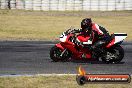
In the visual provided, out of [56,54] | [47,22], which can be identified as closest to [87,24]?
[56,54]

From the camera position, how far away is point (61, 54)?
15930mm

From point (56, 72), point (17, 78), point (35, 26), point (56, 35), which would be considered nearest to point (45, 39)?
point (56, 35)

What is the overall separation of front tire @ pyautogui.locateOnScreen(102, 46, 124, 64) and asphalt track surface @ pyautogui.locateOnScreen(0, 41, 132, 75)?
0.69 feet

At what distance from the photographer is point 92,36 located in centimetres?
1580

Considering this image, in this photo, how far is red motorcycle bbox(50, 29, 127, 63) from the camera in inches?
618

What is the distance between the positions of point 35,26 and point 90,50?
44.1 ft

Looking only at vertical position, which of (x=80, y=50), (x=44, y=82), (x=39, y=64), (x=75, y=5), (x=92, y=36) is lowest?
(x=39, y=64)

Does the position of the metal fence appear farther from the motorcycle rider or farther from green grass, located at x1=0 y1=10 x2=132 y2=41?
the motorcycle rider

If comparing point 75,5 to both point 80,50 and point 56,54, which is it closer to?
point 80,50

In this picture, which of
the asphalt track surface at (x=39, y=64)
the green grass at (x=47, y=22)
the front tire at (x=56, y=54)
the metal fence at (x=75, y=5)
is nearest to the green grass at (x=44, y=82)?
the asphalt track surface at (x=39, y=64)

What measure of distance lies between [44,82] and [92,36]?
4.61m

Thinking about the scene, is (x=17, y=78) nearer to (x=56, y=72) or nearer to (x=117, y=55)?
(x=56, y=72)

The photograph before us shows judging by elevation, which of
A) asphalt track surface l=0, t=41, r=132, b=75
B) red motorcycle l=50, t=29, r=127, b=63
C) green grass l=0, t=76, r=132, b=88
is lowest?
asphalt track surface l=0, t=41, r=132, b=75

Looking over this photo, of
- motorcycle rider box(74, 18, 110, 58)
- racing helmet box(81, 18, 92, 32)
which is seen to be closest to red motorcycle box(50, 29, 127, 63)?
motorcycle rider box(74, 18, 110, 58)
